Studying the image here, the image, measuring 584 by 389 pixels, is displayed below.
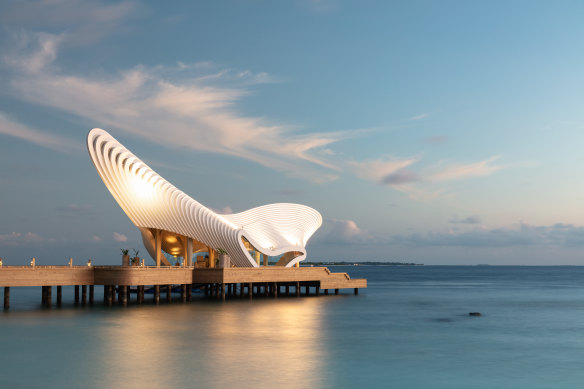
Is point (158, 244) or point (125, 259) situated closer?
point (125, 259)

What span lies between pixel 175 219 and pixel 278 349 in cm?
2842

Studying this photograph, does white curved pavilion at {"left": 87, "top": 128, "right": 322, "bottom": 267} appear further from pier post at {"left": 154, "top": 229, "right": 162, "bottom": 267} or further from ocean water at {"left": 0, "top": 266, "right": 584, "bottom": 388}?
ocean water at {"left": 0, "top": 266, "right": 584, "bottom": 388}

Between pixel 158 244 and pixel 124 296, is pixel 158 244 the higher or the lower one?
the higher one

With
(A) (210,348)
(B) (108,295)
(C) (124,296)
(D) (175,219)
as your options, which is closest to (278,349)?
(A) (210,348)

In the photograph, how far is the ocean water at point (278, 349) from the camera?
71.7 feet

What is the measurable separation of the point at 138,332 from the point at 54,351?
5.87 metres

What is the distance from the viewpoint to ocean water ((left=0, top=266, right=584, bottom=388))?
21.9m

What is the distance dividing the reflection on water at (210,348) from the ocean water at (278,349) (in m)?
0.05

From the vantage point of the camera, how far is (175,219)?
177ft

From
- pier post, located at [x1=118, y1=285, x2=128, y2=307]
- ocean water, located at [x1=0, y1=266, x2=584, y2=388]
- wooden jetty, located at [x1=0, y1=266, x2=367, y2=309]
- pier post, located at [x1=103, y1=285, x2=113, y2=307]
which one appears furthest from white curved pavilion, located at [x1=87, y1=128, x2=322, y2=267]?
ocean water, located at [x1=0, y1=266, x2=584, y2=388]

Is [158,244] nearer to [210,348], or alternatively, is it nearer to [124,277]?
[124,277]

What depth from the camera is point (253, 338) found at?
30.5 m

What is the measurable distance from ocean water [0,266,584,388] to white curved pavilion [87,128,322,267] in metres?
10.4

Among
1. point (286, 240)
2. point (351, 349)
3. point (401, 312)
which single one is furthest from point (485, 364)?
Answer: point (286, 240)
